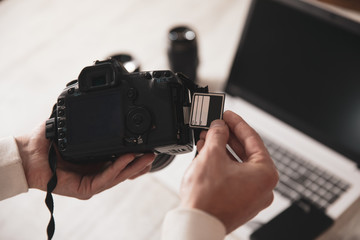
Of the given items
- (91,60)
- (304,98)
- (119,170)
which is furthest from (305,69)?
(91,60)

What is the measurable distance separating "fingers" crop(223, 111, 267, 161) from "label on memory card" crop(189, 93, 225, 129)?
0.09 ft

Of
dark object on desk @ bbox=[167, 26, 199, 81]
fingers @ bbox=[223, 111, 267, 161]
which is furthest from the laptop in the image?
fingers @ bbox=[223, 111, 267, 161]

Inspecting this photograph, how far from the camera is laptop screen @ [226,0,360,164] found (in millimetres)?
690

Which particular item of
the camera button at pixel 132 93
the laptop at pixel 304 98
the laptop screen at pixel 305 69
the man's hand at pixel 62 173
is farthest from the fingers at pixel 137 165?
the laptop screen at pixel 305 69

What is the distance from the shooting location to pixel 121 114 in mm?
526

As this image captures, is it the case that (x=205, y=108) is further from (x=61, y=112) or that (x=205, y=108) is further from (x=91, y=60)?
(x=91, y=60)

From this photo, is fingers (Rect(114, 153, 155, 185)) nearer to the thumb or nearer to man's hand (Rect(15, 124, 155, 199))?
man's hand (Rect(15, 124, 155, 199))

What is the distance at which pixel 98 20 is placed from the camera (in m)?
1.10

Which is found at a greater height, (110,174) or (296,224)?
(110,174)

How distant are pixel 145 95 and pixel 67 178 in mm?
219

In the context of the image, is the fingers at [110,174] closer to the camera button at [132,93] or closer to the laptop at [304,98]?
the camera button at [132,93]

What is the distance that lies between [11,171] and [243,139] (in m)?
0.39

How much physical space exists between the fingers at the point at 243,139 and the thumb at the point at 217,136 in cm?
2

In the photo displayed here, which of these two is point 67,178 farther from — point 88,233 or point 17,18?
point 17,18
